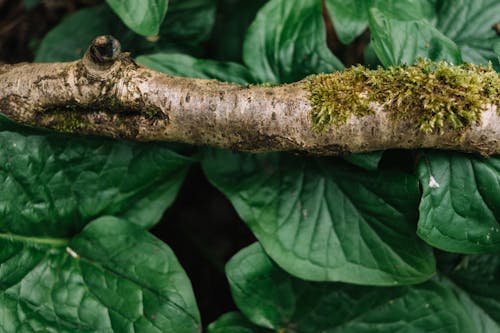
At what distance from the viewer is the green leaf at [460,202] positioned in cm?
186

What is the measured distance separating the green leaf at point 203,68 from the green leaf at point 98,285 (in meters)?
0.69

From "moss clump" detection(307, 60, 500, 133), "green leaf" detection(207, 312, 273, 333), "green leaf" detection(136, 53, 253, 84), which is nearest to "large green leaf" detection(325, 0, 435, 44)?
"moss clump" detection(307, 60, 500, 133)

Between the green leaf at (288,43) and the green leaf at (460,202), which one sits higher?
the green leaf at (288,43)

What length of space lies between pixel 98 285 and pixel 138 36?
Result: 3.91 ft

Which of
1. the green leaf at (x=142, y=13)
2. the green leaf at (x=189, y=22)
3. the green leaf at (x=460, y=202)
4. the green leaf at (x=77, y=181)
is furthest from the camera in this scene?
the green leaf at (x=189, y=22)

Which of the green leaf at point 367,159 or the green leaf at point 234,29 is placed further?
the green leaf at point 234,29

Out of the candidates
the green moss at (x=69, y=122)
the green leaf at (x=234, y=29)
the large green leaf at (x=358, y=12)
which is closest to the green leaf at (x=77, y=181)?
the green moss at (x=69, y=122)

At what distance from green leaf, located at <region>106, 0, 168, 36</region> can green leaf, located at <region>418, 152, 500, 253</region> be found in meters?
1.14

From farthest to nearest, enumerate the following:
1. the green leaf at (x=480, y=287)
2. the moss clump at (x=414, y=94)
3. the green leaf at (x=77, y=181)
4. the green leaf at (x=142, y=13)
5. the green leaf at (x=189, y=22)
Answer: the green leaf at (x=189, y=22), the green leaf at (x=480, y=287), the green leaf at (x=77, y=181), the green leaf at (x=142, y=13), the moss clump at (x=414, y=94)

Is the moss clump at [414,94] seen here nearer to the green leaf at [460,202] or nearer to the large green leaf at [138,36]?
the green leaf at [460,202]

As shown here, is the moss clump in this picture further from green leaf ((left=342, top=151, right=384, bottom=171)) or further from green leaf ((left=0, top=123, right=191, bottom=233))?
green leaf ((left=0, top=123, right=191, bottom=233))

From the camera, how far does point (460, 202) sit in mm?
1880

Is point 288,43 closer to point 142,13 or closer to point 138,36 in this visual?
point 142,13

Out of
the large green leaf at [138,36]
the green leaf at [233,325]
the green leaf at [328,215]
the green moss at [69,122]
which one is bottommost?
the green leaf at [233,325]
